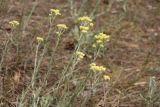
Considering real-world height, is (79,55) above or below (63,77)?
above

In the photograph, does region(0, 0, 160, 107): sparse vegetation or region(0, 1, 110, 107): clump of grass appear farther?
region(0, 0, 160, 107): sparse vegetation

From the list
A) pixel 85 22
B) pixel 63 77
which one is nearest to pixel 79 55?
pixel 63 77

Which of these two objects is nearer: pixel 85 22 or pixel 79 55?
pixel 79 55

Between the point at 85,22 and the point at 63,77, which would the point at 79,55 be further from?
the point at 85,22

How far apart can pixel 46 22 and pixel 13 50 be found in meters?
0.53

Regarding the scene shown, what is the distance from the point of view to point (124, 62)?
2.82 m

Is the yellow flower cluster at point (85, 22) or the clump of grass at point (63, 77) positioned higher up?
the yellow flower cluster at point (85, 22)

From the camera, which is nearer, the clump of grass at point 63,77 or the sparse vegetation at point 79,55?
the clump of grass at point 63,77

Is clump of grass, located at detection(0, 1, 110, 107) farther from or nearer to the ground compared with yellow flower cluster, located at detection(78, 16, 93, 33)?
nearer to the ground

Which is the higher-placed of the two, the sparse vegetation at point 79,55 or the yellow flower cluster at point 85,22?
the yellow flower cluster at point 85,22

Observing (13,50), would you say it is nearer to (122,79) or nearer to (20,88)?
(20,88)

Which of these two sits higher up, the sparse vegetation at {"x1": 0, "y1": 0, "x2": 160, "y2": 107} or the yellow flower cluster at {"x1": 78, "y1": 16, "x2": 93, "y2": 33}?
the yellow flower cluster at {"x1": 78, "y1": 16, "x2": 93, "y2": 33}

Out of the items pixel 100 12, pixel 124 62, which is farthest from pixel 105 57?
pixel 100 12

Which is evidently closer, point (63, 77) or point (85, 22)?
point (63, 77)
